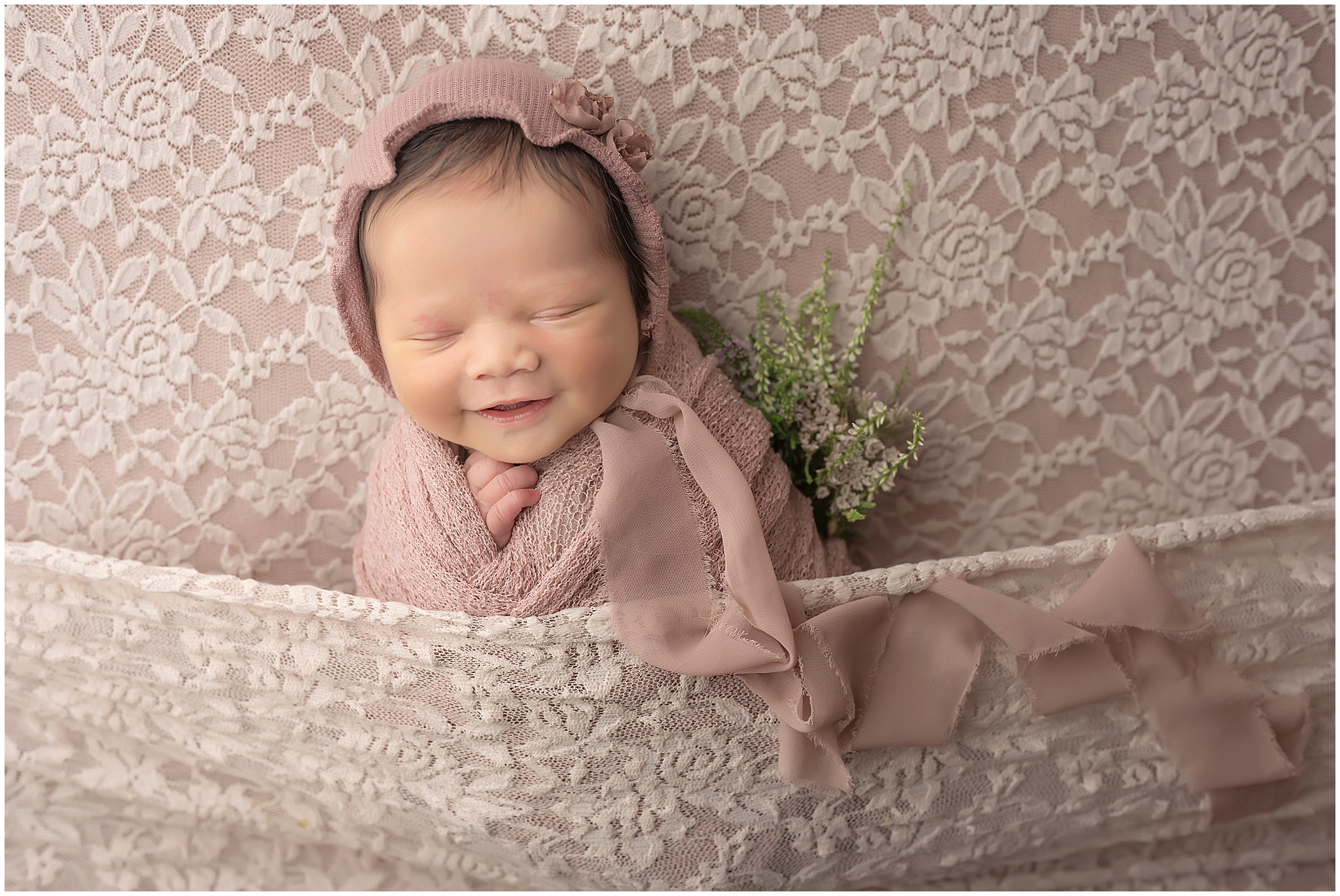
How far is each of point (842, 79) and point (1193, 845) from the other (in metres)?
1.52

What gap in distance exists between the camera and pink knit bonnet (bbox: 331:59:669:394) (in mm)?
1164

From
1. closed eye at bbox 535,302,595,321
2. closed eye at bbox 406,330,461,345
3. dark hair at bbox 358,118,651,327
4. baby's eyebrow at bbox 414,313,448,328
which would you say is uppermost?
dark hair at bbox 358,118,651,327

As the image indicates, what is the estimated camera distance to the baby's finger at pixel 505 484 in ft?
4.11

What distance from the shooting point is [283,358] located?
4.85ft

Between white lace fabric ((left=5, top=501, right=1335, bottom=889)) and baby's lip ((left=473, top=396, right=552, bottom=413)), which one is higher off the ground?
baby's lip ((left=473, top=396, right=552, bottom=413))

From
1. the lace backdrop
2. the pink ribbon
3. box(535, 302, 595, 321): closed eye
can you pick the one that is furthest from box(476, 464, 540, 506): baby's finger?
the lace backdrop

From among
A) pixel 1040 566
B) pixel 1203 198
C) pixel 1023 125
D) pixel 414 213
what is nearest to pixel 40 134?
pixel 414 213

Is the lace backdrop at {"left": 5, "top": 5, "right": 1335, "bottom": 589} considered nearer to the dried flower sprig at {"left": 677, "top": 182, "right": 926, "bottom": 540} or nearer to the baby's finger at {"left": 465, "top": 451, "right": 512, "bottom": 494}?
the dried flower sprig at {"left": 677, "top": 182, "right": 926, "bottom": 540}

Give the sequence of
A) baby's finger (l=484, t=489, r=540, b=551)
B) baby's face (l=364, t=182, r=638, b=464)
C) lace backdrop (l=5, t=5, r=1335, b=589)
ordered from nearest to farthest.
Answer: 1. baby's face (l=364, t=182, r=638, b=464)
2. baby's finger (l=484, t=489, r=540, b=551)
3. lace backdrop (l=5, t=5, r=1335, b=589)

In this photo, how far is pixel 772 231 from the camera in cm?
148

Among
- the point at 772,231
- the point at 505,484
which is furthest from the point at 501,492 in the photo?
the point at 772,231

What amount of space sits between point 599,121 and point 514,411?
42 centimetres

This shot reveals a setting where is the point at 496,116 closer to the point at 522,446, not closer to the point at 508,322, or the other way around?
the point at 508,322

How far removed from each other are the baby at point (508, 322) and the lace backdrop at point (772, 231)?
0.21 meters
